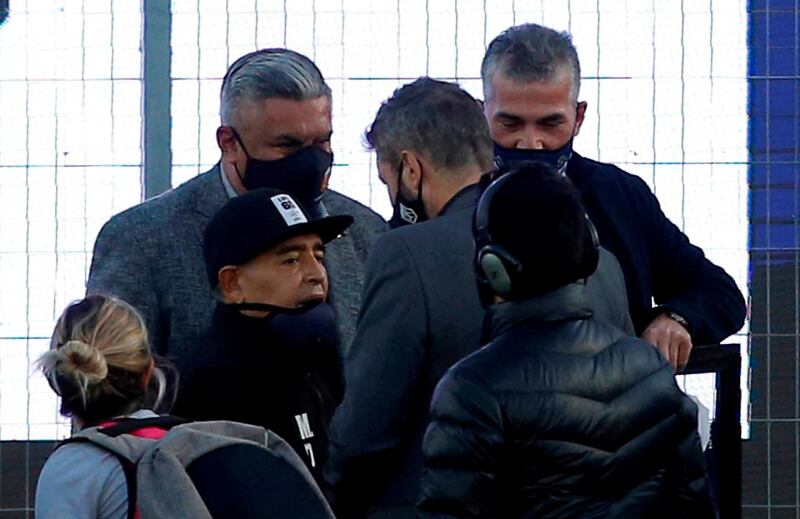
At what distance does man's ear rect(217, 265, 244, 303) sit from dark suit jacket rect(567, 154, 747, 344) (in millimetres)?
923

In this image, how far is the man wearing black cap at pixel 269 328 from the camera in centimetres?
410

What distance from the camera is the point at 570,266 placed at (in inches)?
142

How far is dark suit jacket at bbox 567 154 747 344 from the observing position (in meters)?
4.72

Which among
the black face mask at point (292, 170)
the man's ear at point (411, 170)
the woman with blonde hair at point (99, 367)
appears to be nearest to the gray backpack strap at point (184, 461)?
the woman with blonde hair at point (99, 367)

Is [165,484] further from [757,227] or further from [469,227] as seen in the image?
[757,227]

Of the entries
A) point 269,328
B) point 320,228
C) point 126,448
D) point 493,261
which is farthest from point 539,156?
point 126,448

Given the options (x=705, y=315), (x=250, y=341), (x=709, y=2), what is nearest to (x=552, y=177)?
(x=250, y=341)

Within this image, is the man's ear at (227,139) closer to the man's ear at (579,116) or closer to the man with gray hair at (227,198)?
the man with gray hair at (227,198)

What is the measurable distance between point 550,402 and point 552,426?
1.7 inches

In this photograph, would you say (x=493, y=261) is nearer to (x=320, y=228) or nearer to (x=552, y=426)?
(x=552, y=426)

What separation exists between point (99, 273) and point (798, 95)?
3177 millimetres

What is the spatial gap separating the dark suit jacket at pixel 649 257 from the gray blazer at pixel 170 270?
0.65 m

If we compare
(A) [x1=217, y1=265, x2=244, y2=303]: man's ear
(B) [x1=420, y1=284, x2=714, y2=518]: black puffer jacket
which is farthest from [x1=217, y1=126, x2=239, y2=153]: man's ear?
(B) [x1=420, y1=284, x2=714, y2=518]: black puffer jacket

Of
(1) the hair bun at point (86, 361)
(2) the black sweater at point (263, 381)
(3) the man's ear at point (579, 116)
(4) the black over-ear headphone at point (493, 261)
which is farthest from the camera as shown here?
(3) the man's ear at point (579, 116)
